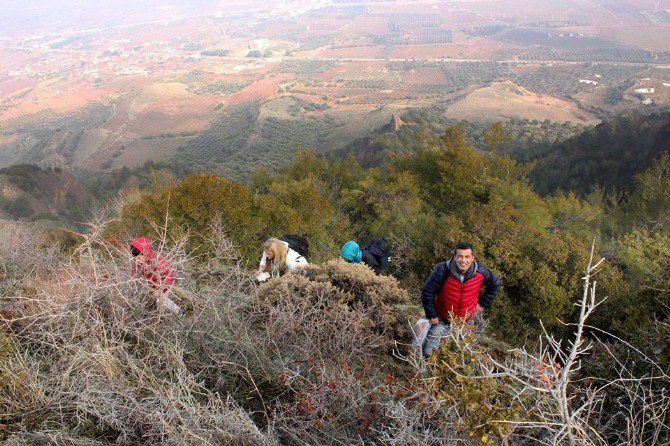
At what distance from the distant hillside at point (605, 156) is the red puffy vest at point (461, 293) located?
2404cm

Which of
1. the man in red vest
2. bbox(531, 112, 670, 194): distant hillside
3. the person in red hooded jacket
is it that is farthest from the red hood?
bbox(531, 112, 670, 194): distant hillside

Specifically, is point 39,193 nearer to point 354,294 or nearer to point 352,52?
point 354,294

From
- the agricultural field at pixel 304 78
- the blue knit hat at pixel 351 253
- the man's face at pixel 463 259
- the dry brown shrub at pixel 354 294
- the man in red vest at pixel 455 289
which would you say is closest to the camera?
the man's face at pixel 463 259

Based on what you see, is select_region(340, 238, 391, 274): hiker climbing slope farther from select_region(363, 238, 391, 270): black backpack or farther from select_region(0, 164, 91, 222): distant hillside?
select_region(0, 164, 91, 222): distant hillside

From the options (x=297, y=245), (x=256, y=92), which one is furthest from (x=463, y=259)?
(x=256, y=92)

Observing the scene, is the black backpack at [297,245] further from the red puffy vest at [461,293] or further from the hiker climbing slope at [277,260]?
the red puffy vest at [461,293]

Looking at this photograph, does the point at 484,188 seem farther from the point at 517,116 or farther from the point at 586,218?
the point at 517,116

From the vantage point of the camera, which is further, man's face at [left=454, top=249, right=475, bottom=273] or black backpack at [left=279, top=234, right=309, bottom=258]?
black backpack at [left=279, top=234, right=309, bottom=258]

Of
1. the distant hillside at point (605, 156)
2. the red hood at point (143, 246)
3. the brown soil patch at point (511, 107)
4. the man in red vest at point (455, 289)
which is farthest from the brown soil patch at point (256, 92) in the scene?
the man in red vest at point (455, 289)

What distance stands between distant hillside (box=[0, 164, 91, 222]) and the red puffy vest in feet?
97.2

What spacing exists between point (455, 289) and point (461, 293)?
0.07 metres

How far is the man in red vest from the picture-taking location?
394 cm

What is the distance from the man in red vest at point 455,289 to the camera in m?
3.94

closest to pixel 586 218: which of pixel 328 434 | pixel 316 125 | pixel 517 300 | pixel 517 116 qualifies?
pixel 517 300
